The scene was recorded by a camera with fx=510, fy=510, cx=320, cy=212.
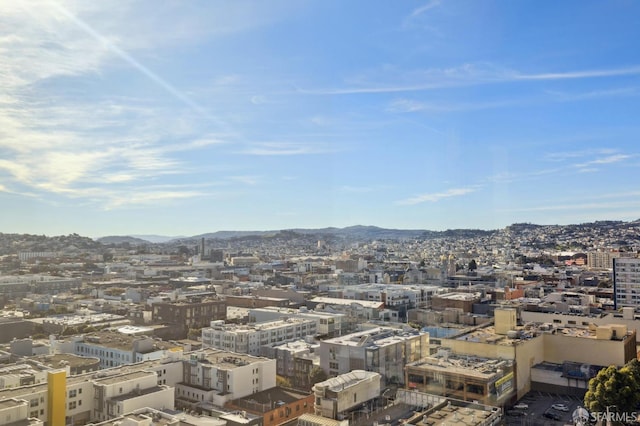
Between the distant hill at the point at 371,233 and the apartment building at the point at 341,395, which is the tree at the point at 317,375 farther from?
the distant hill at the point at 371,233

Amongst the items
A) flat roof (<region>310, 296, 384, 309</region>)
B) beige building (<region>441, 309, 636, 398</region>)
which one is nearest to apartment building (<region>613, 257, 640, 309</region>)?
flat roof (<region>310, 296, 384, 309</region>)

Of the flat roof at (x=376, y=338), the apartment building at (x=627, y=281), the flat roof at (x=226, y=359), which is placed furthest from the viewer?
the apartment building at (x=627, y=281)

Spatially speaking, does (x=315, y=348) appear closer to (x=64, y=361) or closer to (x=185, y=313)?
(x=64, y=361)

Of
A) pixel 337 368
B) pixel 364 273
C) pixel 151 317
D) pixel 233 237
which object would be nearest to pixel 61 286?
pixel 151 317

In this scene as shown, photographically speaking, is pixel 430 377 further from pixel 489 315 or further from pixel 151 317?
pixel 151 317

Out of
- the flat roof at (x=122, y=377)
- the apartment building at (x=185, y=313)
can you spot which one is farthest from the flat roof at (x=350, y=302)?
the flat roof at (x=122, y=377)

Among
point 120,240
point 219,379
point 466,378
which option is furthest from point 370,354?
point 120,240

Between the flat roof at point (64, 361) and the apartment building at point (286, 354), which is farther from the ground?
the flat roof at point (64, 361)
